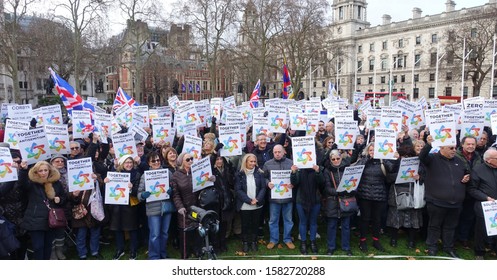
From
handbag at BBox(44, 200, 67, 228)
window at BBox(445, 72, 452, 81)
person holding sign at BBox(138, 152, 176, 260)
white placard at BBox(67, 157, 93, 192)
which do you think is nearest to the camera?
handbag at BBox(44, 200, 67, 228)

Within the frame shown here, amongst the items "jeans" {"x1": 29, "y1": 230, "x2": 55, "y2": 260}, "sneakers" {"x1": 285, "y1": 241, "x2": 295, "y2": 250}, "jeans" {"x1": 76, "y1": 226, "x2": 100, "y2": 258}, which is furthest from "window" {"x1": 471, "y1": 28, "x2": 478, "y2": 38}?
"jeans" {"x1": 29, "y1": 230, "x2": 55, "y2": 260}

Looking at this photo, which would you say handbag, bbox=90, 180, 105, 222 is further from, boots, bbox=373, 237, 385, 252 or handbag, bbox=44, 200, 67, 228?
boots, bbox=373, 237, 385, 252

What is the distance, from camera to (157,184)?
553 cm

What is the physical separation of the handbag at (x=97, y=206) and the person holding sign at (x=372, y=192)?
399 cm

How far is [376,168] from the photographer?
6070mm

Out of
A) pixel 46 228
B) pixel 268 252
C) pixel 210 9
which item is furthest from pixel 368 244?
pixel 210 9

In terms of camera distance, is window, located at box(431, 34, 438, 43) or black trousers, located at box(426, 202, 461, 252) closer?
black trousers, located at box(426, 202, 461, 252)

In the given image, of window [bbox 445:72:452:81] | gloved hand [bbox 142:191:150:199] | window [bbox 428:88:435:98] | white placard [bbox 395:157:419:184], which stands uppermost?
window [bbox 445:72:452:81]

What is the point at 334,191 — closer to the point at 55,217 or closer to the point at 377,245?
the point at 377,245

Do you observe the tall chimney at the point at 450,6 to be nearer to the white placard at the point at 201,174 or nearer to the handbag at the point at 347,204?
the handbag at the point at 347,204

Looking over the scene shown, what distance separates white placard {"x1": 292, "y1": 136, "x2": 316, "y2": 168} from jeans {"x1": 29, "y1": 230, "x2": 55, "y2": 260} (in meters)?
3.63

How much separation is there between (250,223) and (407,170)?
8.60 ft

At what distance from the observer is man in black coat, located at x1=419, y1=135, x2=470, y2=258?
5.66 metres

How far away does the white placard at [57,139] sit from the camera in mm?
6520
